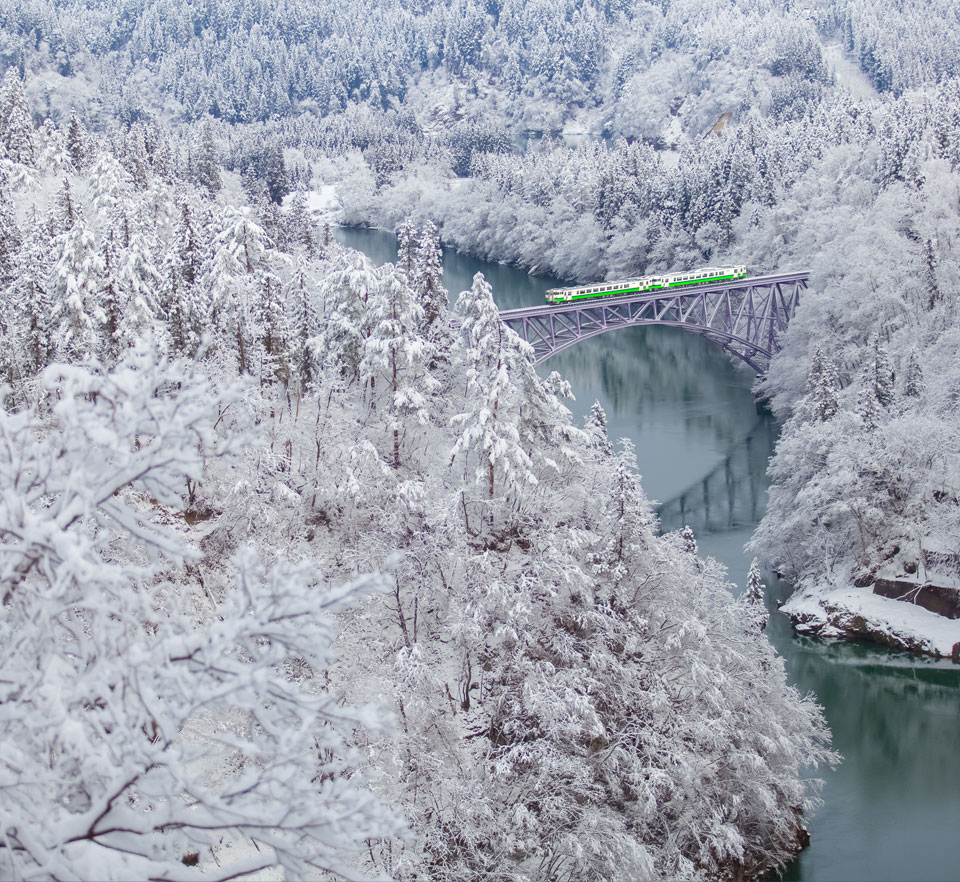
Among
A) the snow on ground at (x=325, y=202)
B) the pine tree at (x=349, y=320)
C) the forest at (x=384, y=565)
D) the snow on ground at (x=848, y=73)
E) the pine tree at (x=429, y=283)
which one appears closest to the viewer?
the forest at (x=384, y=565)

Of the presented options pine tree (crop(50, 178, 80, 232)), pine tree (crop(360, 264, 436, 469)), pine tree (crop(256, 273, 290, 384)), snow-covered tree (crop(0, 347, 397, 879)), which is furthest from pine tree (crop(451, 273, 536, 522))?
pine tree (crop(50, 178, 80, 232))

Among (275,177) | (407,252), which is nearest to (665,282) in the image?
(407,252)

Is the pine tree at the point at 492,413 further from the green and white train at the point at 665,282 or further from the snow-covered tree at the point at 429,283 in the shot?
the green and white train at the point at 665,282

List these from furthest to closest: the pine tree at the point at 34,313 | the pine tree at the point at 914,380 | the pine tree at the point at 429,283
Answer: the pine tree at the point at 914,380 → the pine tree at the point at 429,283 → the pine tree at the point at 34,313

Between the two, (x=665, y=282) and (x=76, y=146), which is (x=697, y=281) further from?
(x=76, y=146)

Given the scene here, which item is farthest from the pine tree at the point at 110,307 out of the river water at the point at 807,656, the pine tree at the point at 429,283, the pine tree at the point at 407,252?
the river water at the point at 807,656

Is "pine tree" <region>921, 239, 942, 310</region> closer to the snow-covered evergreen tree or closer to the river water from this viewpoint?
the river water
